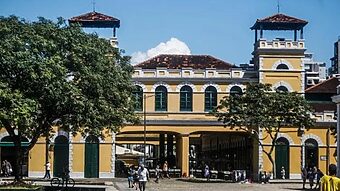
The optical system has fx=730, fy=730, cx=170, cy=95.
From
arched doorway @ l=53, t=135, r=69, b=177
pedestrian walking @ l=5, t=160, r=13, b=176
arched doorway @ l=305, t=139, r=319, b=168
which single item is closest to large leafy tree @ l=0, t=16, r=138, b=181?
pedestrian walking @ l=5, t=160, r=13, b=176

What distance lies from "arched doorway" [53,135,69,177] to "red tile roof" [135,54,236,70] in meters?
9.68

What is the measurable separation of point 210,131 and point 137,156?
57.5ft

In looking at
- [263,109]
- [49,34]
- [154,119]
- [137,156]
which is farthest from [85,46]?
[137,156]

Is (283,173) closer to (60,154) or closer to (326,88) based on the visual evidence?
(326,88)

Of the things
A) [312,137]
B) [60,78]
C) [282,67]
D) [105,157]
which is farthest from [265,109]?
[60,78]

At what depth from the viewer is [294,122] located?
173 feet

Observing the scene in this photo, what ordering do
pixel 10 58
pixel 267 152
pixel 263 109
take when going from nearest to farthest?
1. pixel 10 58
2. pixel 263 109
3. pixel 267 152

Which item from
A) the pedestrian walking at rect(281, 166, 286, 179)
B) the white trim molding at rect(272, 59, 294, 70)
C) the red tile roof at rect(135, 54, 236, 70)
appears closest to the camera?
the pedestrian walking at rect(281, 166, 286, 179)

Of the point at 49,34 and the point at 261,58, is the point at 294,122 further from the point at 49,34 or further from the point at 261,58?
the point at 49,34

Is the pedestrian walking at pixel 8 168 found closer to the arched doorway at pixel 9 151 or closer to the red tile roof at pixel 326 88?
the arched doorway at pixel 9 151

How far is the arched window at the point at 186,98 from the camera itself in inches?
2420

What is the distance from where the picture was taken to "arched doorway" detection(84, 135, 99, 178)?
60.1m

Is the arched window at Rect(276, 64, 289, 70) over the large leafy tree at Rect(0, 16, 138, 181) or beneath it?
over

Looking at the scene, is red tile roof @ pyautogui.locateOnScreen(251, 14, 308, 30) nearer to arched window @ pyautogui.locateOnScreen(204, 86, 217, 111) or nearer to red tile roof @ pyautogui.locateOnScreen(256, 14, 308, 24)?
red tile roof @ pyautogui.locateOnScreen(256, 14, 308, 24)
